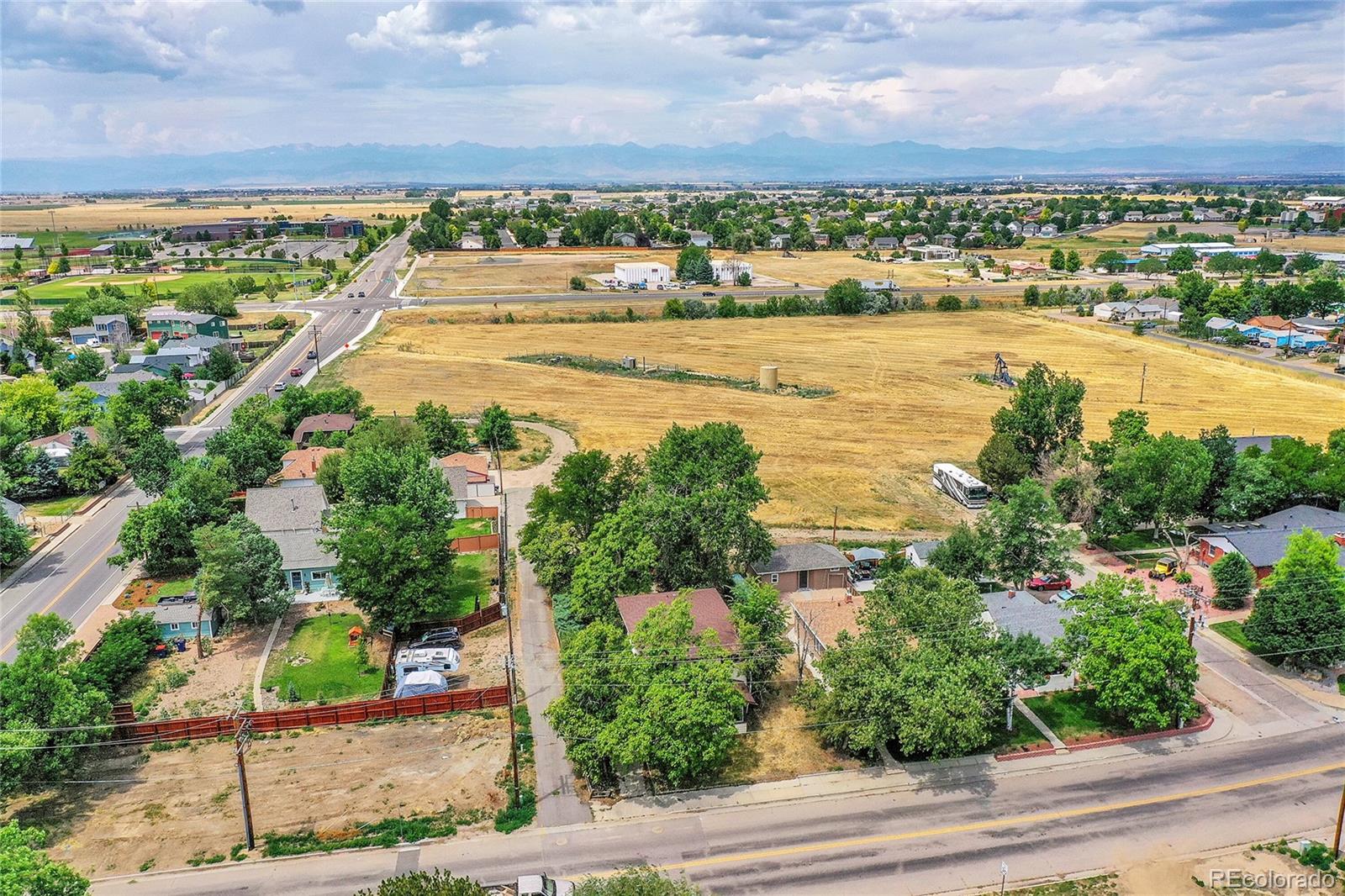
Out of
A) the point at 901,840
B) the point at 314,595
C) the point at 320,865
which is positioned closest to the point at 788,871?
the point at 901,840

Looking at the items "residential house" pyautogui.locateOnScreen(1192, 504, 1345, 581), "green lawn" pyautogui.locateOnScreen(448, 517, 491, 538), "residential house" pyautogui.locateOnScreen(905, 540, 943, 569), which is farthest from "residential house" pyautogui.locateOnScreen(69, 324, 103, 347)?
"residential house" pyautogui.locateOnScreen(1192, 504, 1345, 581)

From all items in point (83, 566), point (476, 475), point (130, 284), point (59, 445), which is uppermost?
point (130, 284)

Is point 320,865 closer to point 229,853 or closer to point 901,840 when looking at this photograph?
point 229,853

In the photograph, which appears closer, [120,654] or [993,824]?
[993,824]

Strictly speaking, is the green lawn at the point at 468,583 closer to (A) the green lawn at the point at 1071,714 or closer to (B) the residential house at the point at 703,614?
(B) the residential house at the point at 703,614

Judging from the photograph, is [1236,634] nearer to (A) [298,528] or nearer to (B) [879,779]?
(B) [879,779]

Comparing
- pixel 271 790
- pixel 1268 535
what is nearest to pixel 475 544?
pixel 271 790
